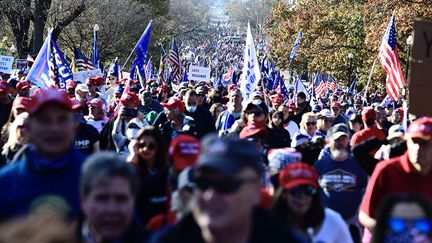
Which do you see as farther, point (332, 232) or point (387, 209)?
point (332, 232)

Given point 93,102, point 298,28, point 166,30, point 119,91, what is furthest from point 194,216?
point 166,30

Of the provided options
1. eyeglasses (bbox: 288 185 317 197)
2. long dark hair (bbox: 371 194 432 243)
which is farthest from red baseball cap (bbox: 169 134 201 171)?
long dark hair (bbox: 371 194 432 243)

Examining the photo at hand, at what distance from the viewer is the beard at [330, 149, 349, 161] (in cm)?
789

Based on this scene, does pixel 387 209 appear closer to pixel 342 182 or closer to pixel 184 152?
pixel 184 152

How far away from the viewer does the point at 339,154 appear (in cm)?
791

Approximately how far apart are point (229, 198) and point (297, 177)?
1.94 meters

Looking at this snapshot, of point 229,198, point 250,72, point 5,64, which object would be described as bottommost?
point 229,198

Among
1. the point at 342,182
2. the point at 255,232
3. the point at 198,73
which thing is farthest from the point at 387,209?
the point at 198,73

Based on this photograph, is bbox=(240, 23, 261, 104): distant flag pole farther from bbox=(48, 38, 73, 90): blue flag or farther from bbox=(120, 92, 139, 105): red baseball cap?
bbox=(48, 38, 73, 90): blue flag

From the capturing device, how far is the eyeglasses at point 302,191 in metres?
4.95

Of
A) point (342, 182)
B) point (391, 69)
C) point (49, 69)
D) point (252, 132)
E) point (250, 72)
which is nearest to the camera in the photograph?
point (342, 182)

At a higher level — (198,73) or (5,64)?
(5,64)

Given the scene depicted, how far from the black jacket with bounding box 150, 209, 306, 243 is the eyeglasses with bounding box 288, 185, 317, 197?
138cm

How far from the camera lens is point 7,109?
1134cm
